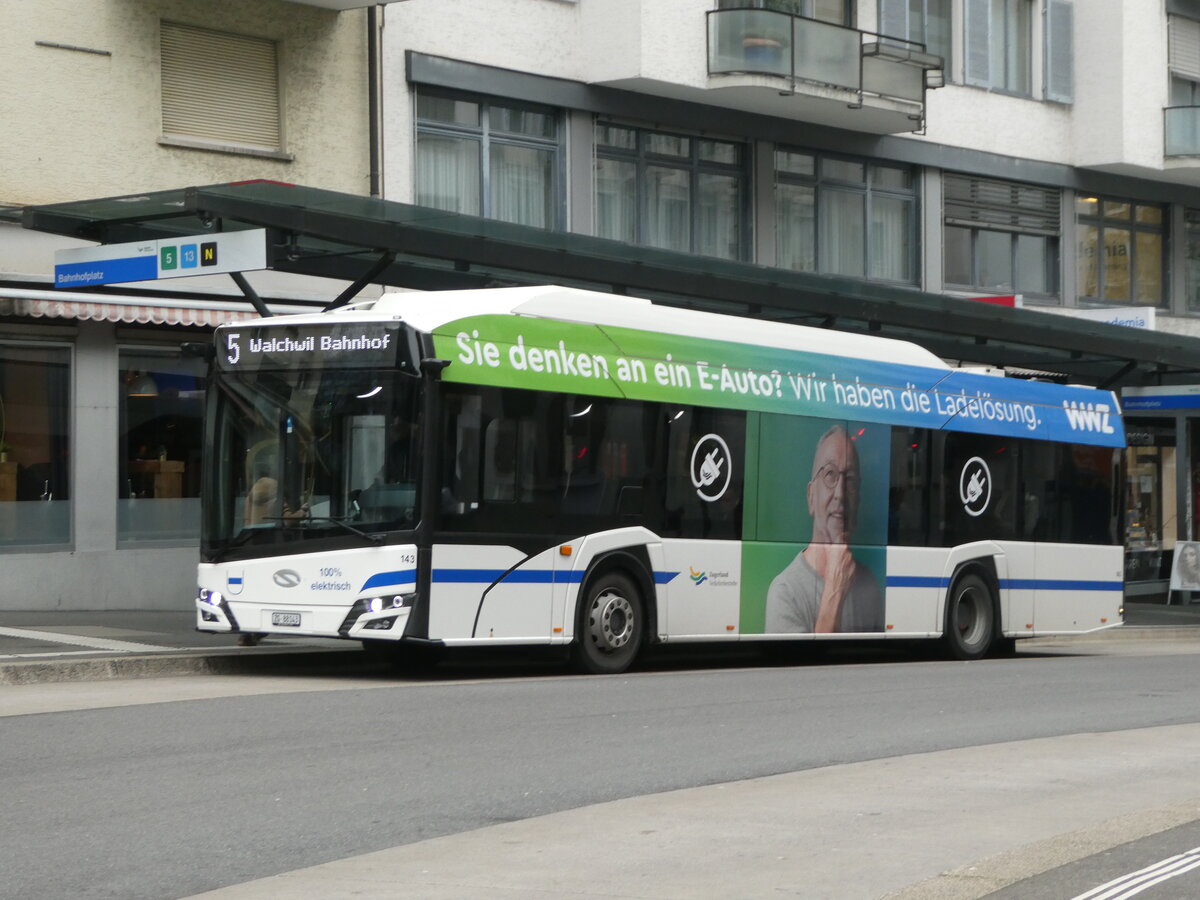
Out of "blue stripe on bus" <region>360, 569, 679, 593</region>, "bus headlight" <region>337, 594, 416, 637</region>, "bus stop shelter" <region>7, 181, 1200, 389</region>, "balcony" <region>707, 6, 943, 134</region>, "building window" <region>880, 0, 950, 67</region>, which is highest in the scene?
"building window" <region>880, 0, 950, 67</region>

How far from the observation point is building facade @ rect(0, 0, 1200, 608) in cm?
2114

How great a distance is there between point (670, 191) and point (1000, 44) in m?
9.03

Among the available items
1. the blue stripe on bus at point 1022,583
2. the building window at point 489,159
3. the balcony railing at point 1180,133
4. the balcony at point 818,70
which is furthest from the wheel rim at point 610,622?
the balcony railing at point 1180,133

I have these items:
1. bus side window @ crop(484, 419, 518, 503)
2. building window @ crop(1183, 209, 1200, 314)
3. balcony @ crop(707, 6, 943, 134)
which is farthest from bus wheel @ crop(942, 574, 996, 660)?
building window @ crop(1183, 209, 1200, 314)

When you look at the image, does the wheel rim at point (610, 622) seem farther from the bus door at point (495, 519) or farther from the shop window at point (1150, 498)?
the shop window at point (1150, 498)

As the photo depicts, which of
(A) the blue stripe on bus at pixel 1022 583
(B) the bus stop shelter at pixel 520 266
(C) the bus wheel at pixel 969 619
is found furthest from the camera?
(C) the bus wheel at pixel 969 619

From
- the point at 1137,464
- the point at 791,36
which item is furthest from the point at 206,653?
the point at 1137,464

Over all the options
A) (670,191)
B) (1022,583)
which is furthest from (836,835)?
(670,191)

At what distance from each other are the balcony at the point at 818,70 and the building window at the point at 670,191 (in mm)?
1060

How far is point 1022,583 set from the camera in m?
20.8

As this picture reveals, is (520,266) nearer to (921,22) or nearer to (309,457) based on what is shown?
(309,457)

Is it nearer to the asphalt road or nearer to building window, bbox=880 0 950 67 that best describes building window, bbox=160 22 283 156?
the asphalt road

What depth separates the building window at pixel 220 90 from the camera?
2208 cm

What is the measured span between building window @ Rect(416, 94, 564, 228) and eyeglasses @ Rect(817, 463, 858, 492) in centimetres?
843
